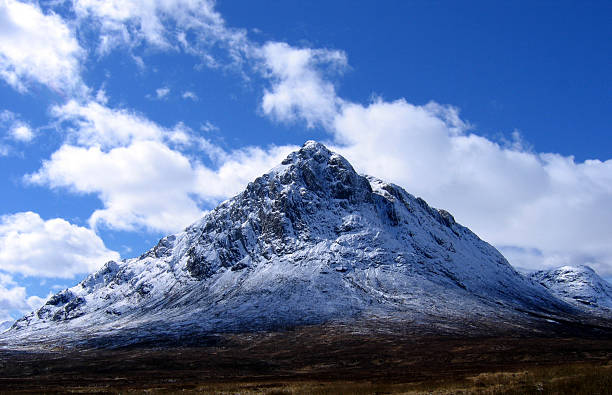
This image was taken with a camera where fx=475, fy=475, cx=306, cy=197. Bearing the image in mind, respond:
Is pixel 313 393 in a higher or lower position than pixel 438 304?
lower

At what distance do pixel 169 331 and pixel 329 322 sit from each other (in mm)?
57922

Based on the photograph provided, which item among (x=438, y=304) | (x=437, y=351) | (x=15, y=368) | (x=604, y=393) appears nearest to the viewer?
(x=604, y=393)

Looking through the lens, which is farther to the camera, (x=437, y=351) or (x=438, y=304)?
(x=438, y=304)

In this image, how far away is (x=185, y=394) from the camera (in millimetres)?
45156

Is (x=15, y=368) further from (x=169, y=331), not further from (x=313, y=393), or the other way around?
(x=313, y=393)

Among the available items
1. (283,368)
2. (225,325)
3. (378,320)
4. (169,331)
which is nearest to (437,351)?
(283,368)

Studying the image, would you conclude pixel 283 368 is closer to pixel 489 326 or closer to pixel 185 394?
pixel 185 394

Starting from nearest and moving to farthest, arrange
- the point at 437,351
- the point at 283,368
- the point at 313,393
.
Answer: the point at 313,393 < the point at 283,368 < the point at 437,351

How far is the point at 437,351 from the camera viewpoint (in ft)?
342

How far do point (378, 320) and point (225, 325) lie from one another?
56036mm

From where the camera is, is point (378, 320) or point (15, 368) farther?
point (378, 320)

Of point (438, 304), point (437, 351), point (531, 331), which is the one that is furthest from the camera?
point (438, 304)

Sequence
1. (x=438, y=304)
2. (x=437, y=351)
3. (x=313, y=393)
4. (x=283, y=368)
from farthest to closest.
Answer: (x=438, y=304) < (x=437, y=351) < (x=283, y=368) < (x=313, y=393)

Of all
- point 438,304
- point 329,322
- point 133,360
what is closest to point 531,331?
point 438,304
